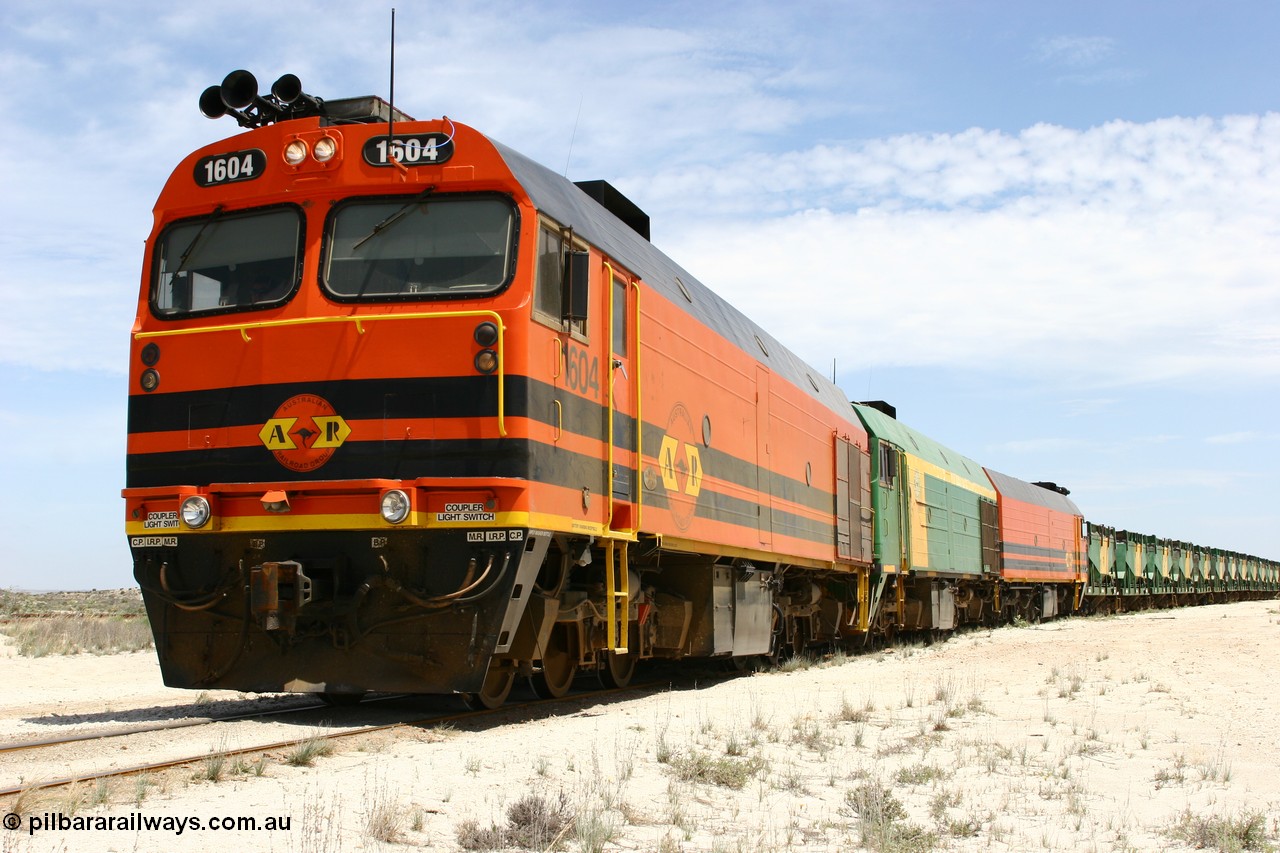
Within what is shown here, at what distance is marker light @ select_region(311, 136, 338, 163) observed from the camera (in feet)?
27.5

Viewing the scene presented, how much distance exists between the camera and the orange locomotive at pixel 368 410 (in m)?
7.80

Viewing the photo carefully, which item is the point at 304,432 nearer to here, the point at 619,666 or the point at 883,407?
the point at 619,666

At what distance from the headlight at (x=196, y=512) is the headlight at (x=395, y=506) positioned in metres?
1.33

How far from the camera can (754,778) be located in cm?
700

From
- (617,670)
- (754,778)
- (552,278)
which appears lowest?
(754,778)

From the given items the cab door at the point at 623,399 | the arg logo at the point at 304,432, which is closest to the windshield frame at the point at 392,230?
the arg logo at the point at 304,432

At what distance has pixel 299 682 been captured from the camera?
806 centimetres

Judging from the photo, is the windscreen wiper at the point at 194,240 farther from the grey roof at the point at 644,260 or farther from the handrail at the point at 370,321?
the grey roof at the point at 644,260

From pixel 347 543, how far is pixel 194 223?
107 inches

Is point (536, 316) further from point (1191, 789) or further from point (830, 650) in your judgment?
point (830, 650)

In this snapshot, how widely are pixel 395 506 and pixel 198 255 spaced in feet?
8.43

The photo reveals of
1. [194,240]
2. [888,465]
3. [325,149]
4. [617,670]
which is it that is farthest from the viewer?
[888,465]


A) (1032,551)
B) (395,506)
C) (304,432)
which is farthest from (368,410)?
(1032,551)

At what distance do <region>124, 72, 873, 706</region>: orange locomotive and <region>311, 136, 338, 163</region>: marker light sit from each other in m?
0.02
